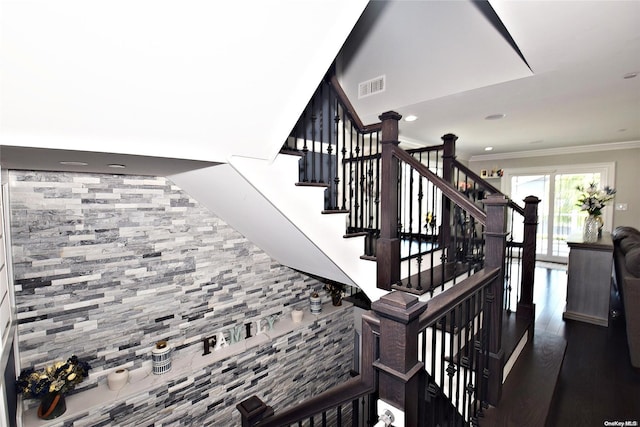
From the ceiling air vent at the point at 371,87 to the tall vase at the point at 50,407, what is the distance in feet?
13.4

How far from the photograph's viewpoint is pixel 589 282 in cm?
315

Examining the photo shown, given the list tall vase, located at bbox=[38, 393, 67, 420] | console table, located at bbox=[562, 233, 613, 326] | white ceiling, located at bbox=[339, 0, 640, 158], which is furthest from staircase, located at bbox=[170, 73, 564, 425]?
tall vase, located at bbox=[38, 393, 67, 420]

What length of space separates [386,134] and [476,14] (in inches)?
69.0

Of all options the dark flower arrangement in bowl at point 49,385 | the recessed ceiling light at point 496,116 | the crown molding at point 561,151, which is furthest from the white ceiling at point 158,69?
the crown molding at point 561,151

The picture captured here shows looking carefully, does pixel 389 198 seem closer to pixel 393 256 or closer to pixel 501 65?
pixel 393 256

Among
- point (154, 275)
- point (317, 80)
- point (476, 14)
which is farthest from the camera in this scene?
point (476, 14)

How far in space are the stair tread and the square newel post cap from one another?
130 cm

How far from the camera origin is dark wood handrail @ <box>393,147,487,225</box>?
174 cm

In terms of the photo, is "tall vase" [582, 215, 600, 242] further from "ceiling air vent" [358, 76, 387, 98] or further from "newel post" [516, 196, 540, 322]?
"ceiling air vent" [358, 76, 387, 98]

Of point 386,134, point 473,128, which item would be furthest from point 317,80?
point 473,128

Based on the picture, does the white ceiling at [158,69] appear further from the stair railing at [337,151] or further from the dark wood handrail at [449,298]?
the dark wood handrail at [449,298]

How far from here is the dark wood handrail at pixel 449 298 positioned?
97 centimetres

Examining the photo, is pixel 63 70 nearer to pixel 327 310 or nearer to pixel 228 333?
pixel 228 333

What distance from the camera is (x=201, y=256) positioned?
268 centimetres
